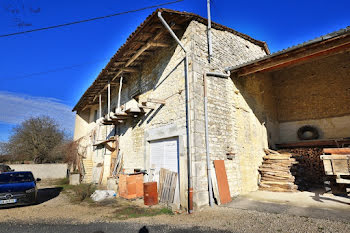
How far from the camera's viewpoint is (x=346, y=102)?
9.71 metres

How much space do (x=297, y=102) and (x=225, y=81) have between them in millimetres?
5794

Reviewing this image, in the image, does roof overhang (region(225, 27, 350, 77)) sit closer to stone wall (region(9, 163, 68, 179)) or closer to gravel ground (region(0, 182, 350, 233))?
gravel ground (region(0, 182, 350, 233))

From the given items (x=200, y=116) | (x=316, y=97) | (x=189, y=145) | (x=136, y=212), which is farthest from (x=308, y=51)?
(x=136, y=212)

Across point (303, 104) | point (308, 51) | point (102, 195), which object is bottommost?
point (102, 195)

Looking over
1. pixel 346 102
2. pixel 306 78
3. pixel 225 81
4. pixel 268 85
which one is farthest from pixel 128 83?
pixel 346 102

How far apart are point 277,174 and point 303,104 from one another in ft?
16.1

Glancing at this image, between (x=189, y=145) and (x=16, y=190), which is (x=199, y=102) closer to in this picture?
(x=189, y=145)

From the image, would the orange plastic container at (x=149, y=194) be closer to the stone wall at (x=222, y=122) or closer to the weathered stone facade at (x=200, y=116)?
the weathered stone facade at (x=200, y=116)

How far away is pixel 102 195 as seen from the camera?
788 cm

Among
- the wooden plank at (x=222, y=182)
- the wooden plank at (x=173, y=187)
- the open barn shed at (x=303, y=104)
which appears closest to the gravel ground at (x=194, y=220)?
the wooden plank at (x=222, y=182)

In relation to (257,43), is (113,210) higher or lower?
lower

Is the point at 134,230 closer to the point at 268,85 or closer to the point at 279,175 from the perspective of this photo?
the point at 279,175

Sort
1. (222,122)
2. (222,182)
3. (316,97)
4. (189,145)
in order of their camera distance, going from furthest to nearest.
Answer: (316,97)
(222,122)
(222,182)
(189,145)

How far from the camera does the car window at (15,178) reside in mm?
7094
